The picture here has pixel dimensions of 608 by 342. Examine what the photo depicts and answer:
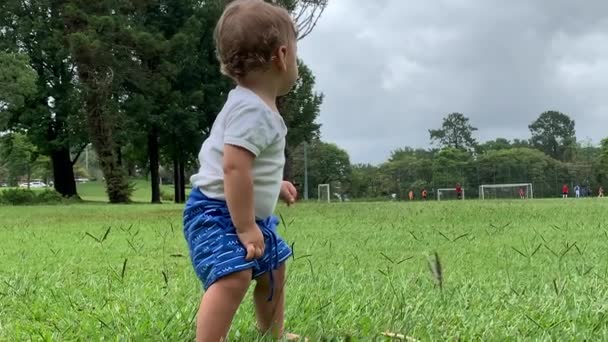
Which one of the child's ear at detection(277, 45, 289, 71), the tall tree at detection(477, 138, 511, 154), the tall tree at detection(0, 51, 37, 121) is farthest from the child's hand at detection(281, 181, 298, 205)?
the tall tree at detection(477, 138, 511, 154)

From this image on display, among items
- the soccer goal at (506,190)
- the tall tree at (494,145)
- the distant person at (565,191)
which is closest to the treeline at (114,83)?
the soccer goal at (506,190)

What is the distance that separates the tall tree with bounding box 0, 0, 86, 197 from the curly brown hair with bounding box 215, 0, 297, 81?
73.2 feet

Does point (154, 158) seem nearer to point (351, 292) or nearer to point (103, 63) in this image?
point (103, 63)

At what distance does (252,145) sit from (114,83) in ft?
67.9

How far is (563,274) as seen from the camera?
3426 millimetres

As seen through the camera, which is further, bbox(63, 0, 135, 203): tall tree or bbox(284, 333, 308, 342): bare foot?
bbox(63, 0, 135, 203): tall tree

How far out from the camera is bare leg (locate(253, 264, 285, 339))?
2.01m

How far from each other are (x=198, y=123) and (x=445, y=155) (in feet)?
128

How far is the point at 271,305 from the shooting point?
2.03m

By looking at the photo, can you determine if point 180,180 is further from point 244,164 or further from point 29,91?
point 244,164

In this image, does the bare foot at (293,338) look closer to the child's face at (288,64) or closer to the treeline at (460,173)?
the child's face at (288,64)

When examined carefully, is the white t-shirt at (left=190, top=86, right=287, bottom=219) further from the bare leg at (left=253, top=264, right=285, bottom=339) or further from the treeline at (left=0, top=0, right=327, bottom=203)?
the treeline at (left=0, top=0, right=327, bottom=203)

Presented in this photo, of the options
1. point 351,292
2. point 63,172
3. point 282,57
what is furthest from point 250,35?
point 63,172

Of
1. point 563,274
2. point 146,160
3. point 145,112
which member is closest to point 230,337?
point 563,274
